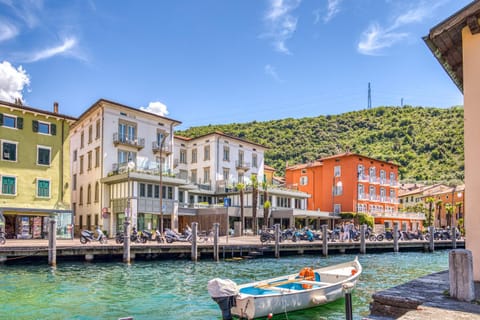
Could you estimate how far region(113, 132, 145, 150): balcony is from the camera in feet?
147

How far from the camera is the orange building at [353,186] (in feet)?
208

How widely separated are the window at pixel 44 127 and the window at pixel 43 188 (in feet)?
13.6

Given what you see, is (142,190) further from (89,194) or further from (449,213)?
(449,213)

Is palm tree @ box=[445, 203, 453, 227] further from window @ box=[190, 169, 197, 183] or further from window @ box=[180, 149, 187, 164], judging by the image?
window @ box=[180, 149, 187, 164]

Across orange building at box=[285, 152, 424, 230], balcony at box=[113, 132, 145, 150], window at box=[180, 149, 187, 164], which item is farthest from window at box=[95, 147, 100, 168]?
orange building at box=[285, 152, 424, 230]

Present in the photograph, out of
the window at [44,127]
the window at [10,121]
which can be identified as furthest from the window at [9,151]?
the window at [44,127]

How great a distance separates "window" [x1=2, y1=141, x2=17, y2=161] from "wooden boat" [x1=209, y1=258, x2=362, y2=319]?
2849cm

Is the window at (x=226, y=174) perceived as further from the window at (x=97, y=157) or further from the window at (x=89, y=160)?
the window at (x=97, y=157)

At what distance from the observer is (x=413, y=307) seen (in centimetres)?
798

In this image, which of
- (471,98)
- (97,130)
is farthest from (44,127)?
(471,98)

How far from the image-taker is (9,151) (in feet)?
118

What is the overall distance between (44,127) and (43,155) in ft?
7.82

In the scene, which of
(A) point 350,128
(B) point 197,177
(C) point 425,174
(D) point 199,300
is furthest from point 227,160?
(A) point 350,128

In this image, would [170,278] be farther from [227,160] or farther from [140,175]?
[227,160]
